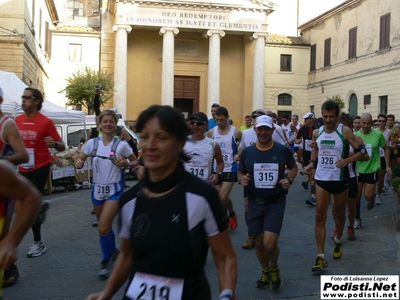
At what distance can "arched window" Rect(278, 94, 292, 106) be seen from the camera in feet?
144

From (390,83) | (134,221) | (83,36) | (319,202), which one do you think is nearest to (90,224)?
(319,202)

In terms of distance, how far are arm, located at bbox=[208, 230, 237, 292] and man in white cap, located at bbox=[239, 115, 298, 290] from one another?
2.98m

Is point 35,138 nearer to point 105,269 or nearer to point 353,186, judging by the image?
point 105,269

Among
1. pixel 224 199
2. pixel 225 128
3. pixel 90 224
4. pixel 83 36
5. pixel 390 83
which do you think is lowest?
pixel 90 224

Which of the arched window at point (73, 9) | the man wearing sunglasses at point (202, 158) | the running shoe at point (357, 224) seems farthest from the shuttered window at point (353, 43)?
the arched window at point (73, 9)

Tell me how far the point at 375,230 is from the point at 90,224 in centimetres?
500

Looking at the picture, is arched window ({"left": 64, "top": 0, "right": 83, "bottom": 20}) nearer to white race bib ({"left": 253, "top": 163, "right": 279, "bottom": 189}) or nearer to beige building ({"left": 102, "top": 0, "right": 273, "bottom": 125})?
beige building ({"left": 102, "top": 0, "right": 273, "bottom": 125})

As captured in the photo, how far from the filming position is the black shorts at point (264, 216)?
5.67m

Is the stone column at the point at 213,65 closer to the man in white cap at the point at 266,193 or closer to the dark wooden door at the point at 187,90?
the dark wooden door at the point at 187,90

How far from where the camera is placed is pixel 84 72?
3788cm

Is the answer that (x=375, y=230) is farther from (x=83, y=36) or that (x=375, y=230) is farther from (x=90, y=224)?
(x=83, y=36)

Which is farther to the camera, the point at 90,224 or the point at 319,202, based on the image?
the point at 90,224

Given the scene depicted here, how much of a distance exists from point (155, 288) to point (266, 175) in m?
3.51

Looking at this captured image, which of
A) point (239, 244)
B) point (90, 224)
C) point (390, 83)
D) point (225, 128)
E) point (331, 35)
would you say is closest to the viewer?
point (239, 244)
